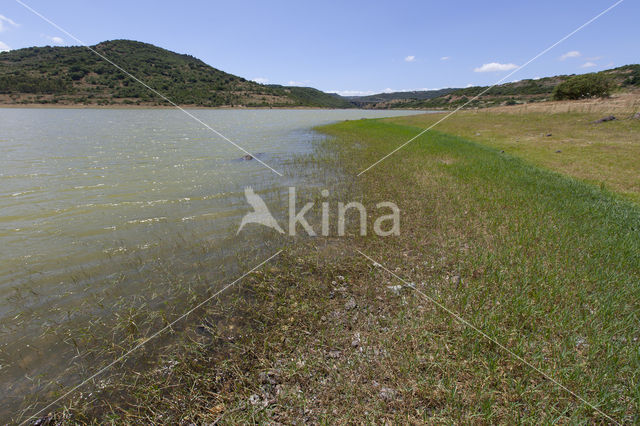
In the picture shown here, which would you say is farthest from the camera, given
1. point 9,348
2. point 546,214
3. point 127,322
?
point 546,214

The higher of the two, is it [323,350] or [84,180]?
[84,180]

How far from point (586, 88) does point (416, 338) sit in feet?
217

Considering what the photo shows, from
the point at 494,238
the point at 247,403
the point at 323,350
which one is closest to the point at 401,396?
the point at 323,350

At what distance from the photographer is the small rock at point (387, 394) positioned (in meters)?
2.94

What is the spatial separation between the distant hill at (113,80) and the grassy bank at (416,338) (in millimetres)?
107351

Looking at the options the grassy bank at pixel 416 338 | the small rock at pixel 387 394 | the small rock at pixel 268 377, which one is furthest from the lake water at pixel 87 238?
the small rock at pixel 387 394

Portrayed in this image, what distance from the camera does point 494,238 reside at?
652 cm

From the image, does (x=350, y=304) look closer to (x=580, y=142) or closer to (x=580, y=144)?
(x=580, y=144)

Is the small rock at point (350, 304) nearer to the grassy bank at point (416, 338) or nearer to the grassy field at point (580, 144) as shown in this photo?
the grassy bank at point (416, 338)

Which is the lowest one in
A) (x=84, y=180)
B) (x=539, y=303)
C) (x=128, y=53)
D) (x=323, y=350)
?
(x=323, y=350)

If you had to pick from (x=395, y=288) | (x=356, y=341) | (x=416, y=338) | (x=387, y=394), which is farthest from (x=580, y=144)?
(x=387, y=394)

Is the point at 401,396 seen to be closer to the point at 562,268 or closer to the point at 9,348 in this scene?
the point at 562,268

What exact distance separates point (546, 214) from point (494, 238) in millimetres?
2729

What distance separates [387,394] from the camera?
2.98 meters
